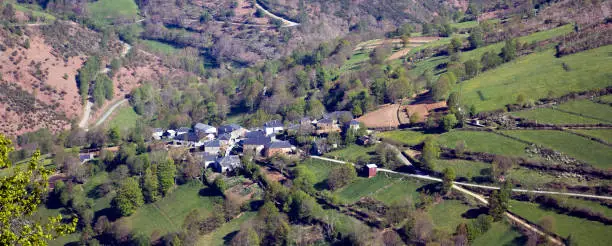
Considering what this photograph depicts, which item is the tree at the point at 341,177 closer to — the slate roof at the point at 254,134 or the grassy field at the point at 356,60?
the slate roof at the point at 254,134

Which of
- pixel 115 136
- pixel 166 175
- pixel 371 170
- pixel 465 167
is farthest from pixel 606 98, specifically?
pixel 115 136

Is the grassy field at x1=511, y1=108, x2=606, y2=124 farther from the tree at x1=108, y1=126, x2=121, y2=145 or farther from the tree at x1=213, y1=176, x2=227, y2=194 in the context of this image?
the tree at x1=108, y1=126, x2=121, y2=145

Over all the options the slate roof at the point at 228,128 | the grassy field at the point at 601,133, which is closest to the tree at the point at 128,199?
the slate roof at the point at 228,128

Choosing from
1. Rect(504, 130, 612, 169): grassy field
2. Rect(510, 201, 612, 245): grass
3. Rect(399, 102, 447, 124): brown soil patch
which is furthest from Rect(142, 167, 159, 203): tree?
Rect(504, 130, 612, 169): grassy field

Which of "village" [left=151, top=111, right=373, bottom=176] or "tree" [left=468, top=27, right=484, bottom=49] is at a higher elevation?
"tree" [left=468, top=27, right=484, bottom=49]

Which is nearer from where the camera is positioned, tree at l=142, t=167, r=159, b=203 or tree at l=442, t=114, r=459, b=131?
tree at l=142, t=167, r=159, b=203
